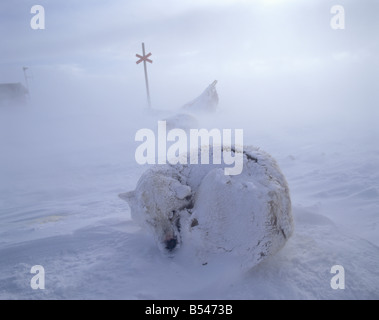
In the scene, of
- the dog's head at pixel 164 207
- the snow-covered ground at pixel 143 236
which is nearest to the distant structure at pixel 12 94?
the snow-covered ground at pixel 143 236

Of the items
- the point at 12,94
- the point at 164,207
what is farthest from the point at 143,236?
the point at 12,94

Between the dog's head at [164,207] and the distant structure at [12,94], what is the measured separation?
63.6 ft

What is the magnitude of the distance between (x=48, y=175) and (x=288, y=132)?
7897mm

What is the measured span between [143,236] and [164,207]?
0.64 meters

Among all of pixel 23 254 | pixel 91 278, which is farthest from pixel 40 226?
pixel 91 278

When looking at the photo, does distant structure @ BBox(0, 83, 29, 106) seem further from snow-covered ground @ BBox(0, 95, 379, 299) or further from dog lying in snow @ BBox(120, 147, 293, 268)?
dog lying in snow @ BBox(120, 147, 293, 268)

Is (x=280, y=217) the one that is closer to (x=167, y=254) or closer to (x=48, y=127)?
(x=167, y=254)

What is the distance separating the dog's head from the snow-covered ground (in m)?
0.19

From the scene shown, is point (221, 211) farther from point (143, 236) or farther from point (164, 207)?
point (143, 236)

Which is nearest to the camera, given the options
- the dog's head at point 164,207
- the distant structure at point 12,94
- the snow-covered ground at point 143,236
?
the snow-covered ground at point 143,236

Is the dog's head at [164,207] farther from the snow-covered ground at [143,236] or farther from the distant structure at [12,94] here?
the distant structure at [12,94]

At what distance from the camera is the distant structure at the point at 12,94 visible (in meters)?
18.4
